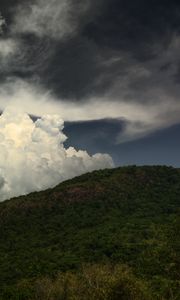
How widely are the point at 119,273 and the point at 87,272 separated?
14117 millimetres

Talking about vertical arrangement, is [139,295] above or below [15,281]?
below

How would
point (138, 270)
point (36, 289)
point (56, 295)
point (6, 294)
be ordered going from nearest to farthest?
1. point (56, 295)
2. point (36, 289)
3. point (6, 294)
4. point (138, 270)

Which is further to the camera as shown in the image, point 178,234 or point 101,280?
point 101,280

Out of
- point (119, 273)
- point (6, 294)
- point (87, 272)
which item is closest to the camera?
point (119, 273)

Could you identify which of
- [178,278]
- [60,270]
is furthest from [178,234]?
[60,270]

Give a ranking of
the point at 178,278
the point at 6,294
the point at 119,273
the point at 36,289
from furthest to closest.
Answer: the point at 6,294, the point at 36,289, the point at 119,273, the point at 178,278

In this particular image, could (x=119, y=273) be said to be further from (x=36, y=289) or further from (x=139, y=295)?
(x=36, y=289)

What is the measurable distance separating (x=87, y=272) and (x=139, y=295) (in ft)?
61.4

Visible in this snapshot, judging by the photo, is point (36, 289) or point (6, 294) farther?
point (6, 294)

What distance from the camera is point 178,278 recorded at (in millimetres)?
105875

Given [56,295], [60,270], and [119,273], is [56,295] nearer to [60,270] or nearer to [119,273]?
[119,273]

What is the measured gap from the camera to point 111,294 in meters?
109

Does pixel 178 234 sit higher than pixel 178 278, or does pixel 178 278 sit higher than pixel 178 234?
pixel 178 234

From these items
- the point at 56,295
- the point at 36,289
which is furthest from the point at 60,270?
the point at 56,295
